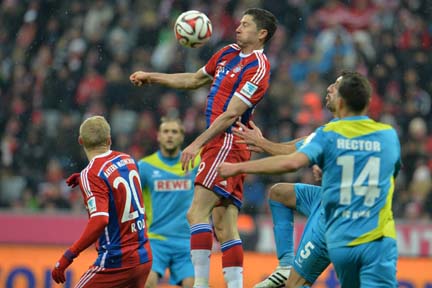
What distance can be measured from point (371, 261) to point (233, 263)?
6.00ft

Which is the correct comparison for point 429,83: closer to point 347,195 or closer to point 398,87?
point 398,87

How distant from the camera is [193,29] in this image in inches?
341

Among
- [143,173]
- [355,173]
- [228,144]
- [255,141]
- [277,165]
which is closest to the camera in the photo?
[277,165]

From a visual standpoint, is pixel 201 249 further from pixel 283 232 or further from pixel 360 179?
pixel 360 179

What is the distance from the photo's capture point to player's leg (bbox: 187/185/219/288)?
8.34 m

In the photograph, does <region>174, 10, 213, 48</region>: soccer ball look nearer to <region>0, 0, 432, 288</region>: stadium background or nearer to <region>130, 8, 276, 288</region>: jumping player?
<region>130, 8, 276, 288</region>: jumping player

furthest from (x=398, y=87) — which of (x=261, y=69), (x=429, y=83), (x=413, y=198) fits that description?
(x=261, y=69)

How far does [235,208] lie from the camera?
8.62m

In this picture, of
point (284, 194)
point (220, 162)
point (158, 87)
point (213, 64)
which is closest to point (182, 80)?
point (213, 64)

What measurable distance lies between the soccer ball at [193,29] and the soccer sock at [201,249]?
1.58m

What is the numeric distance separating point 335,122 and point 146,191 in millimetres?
4744

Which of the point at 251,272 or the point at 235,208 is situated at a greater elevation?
the point at 235,208

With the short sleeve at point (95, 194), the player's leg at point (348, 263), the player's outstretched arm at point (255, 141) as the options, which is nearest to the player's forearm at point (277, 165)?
the player's leg at point (348, 263)

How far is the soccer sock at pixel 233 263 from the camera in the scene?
330 inches
